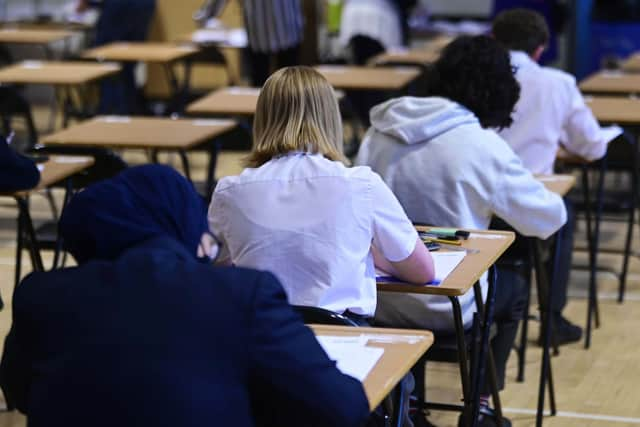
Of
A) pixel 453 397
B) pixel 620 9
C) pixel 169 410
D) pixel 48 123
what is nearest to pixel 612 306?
pixel 453 397

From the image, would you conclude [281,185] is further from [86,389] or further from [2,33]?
[2,33]

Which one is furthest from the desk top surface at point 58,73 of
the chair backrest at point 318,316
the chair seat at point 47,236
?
the chair backrest at point 318,316

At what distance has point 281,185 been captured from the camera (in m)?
2.76

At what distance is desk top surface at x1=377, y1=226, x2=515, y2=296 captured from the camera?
2805 millimetres

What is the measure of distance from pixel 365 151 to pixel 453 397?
1.06 meters

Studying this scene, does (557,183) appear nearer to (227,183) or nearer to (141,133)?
(227,183)

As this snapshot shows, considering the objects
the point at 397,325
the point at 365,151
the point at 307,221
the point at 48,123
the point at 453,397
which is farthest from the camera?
the point at 48,123

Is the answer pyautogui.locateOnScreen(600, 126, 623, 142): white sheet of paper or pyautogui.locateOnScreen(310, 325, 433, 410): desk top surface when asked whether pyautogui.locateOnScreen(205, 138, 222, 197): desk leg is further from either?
pyautogui.locateOnScreen(310, 325, 433, 410): desk top surface

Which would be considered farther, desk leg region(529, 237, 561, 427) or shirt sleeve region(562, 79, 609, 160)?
shirt sleeve region(562, 79, 609, 160)

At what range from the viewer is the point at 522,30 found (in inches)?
180

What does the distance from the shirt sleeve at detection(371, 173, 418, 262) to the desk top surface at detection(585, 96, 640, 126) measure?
2355 millimetres

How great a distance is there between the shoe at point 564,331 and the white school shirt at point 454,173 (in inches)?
52.1

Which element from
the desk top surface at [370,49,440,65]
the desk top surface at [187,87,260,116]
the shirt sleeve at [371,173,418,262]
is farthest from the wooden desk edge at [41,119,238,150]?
the desk top surface at [370,49,440,65]

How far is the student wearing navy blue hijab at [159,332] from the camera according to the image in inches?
A: 73.8
